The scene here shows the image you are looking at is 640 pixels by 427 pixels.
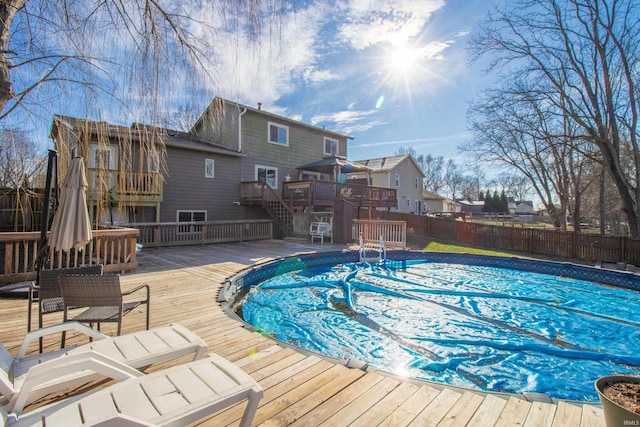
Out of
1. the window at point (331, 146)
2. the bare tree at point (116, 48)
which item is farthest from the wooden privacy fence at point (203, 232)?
the window at point (331, 146)

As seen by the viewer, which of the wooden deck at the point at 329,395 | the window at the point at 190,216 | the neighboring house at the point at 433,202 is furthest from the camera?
the neighboring house at the point at 433,202

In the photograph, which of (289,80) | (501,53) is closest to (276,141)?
(501,53)

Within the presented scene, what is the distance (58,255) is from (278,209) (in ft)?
30.9

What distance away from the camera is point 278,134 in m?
18.0

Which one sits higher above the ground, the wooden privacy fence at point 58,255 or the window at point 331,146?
the window at point 331,146

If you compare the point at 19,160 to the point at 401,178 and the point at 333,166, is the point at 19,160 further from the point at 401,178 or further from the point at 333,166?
the point at 401,178

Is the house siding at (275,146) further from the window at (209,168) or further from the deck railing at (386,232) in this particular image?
the deck railing at (386,232)

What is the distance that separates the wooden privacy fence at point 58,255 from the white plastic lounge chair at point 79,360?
3.33m

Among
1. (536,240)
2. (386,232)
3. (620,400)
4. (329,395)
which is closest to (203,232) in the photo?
(386,232)

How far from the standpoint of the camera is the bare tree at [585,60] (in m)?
12.7

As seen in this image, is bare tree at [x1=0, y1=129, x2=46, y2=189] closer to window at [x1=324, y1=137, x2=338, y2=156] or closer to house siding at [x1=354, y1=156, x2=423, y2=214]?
window at [x1=324, y1=137, x2=338, y2=156]

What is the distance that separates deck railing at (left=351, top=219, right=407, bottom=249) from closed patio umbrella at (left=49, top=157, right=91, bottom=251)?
989 cm

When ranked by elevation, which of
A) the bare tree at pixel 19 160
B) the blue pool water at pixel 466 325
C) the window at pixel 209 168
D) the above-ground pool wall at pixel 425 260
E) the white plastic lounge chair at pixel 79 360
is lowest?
the blue pool water at pixel 466 325

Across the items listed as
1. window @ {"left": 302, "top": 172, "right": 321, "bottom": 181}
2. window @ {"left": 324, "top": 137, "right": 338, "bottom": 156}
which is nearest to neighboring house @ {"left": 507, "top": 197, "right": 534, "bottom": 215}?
window @ {"left": 324, "top": 137, "right": 338, "bottom": 156}
